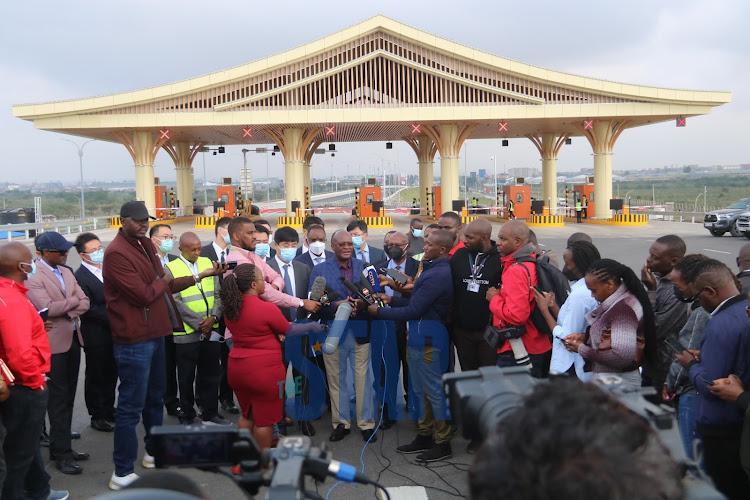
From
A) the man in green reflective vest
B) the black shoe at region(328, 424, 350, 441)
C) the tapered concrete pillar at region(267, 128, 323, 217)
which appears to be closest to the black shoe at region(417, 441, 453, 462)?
the black shoe at region(328, 424, 350, 441)

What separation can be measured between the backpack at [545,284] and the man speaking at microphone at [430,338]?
78cm

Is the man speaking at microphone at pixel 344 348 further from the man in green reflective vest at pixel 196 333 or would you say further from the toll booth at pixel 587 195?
the toll booth at pixel 587 195

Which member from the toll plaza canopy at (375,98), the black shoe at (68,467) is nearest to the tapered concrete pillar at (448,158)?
the toll plaza canopy at (375,98)

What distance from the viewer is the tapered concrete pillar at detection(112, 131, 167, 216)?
32.5 metres

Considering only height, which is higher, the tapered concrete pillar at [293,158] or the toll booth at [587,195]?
the tapered concrete pillar at [293,158]

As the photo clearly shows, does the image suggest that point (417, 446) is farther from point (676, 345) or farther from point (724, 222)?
point (724, 222)

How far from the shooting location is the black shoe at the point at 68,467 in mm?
5234

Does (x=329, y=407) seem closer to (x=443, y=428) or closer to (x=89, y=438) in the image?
(x=443, y=428)

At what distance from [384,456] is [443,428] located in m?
0.60

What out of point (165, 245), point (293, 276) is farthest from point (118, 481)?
point (165, 245)

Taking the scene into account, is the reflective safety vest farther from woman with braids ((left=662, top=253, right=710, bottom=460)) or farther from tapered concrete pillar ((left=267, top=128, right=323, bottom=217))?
tapered concrete pillar ((left=267, top=128, right=323, bottom=217))

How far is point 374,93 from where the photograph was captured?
3184 centimetres

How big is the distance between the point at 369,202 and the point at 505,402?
32979 millimetres

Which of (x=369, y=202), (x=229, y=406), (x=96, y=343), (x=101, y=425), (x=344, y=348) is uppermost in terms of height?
(x=369, y=202)
